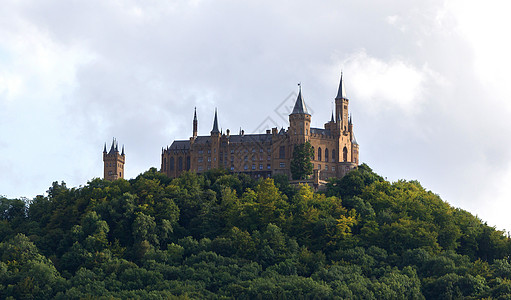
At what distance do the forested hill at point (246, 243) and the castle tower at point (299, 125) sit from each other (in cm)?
836

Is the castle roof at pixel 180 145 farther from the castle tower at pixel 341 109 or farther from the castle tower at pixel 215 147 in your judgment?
the castle tower at pixel 341 109

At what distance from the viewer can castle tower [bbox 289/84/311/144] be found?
463 ft

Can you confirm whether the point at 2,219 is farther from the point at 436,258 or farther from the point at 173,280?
the point at 436,258

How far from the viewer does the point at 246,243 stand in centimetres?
11550

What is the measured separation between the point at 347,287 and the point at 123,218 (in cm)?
3043

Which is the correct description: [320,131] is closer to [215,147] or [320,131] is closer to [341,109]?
[341,109]

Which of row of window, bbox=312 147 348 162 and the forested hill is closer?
the forested hill

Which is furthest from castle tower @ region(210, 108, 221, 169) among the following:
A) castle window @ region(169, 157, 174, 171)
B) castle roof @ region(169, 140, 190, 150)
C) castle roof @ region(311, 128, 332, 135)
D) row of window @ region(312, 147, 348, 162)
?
row of window @ region(312, 147, 348, 162)

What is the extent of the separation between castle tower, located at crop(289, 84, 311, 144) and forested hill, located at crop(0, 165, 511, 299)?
836cm

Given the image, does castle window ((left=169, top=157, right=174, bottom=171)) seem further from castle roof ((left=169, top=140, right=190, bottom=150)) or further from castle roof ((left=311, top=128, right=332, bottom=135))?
castle roof ((left=311, top=128, right=332, bottom=135))

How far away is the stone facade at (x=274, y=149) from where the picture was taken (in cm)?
14200

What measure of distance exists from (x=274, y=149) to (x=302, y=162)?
21.5 ft

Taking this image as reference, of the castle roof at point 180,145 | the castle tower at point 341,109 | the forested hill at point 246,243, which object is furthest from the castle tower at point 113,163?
the castle tower at point 341,109

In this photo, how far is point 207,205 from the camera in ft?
412
